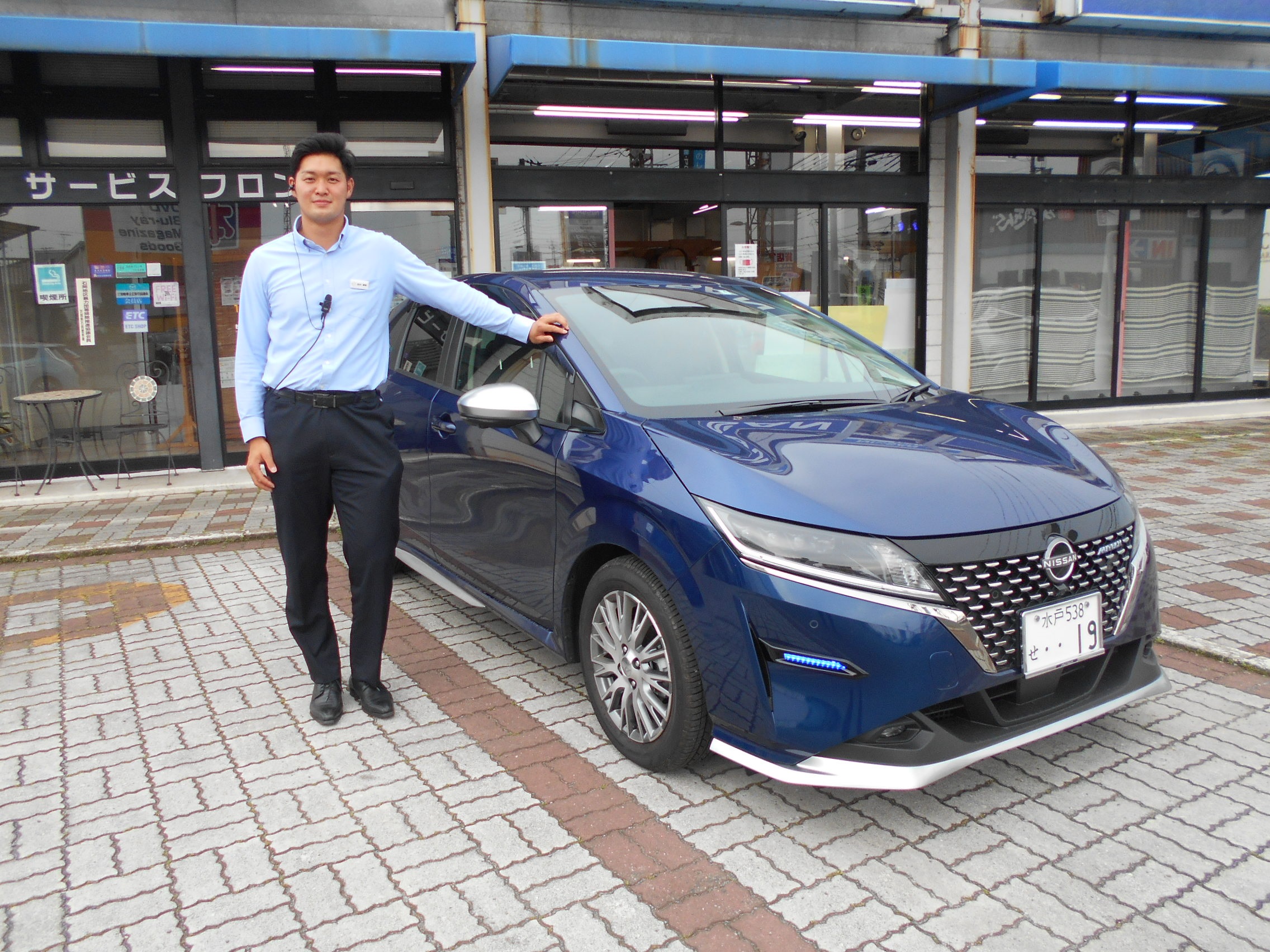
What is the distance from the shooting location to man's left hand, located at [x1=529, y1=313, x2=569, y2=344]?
11.1ft

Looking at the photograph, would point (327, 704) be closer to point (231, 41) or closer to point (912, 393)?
point (912, 393)

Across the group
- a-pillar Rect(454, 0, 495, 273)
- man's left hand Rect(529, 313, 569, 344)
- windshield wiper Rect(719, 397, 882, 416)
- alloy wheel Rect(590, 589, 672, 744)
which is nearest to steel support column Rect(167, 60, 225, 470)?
a-pillar Rect(454, 0, 495, 273)

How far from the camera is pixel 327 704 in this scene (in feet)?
11.6

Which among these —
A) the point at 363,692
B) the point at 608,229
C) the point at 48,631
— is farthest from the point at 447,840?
the point at 608,229

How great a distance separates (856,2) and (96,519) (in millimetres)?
8721

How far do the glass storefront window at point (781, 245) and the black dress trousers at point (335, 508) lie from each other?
7.20 meters

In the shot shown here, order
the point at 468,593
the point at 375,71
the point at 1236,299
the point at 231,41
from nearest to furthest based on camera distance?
1. the point at 468,593
2. the point at 231,41
3. the point at 375,71
4. the point at 1236,299

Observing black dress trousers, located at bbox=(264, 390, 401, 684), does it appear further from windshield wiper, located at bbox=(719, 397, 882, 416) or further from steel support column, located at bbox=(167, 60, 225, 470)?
steel support column, located at bbox=(167, 60, 225, 470)

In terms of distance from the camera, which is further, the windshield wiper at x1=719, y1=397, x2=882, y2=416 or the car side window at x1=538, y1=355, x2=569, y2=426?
the car side window at x1=538, y1=355, x2=569, y2=426

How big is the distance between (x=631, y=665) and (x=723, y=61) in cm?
717

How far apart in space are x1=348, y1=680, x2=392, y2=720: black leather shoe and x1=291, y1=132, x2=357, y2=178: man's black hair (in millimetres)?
1918

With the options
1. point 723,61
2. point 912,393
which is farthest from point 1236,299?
point 912,393

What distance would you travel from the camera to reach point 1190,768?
2.98 meters

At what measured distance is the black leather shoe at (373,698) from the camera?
354cm
